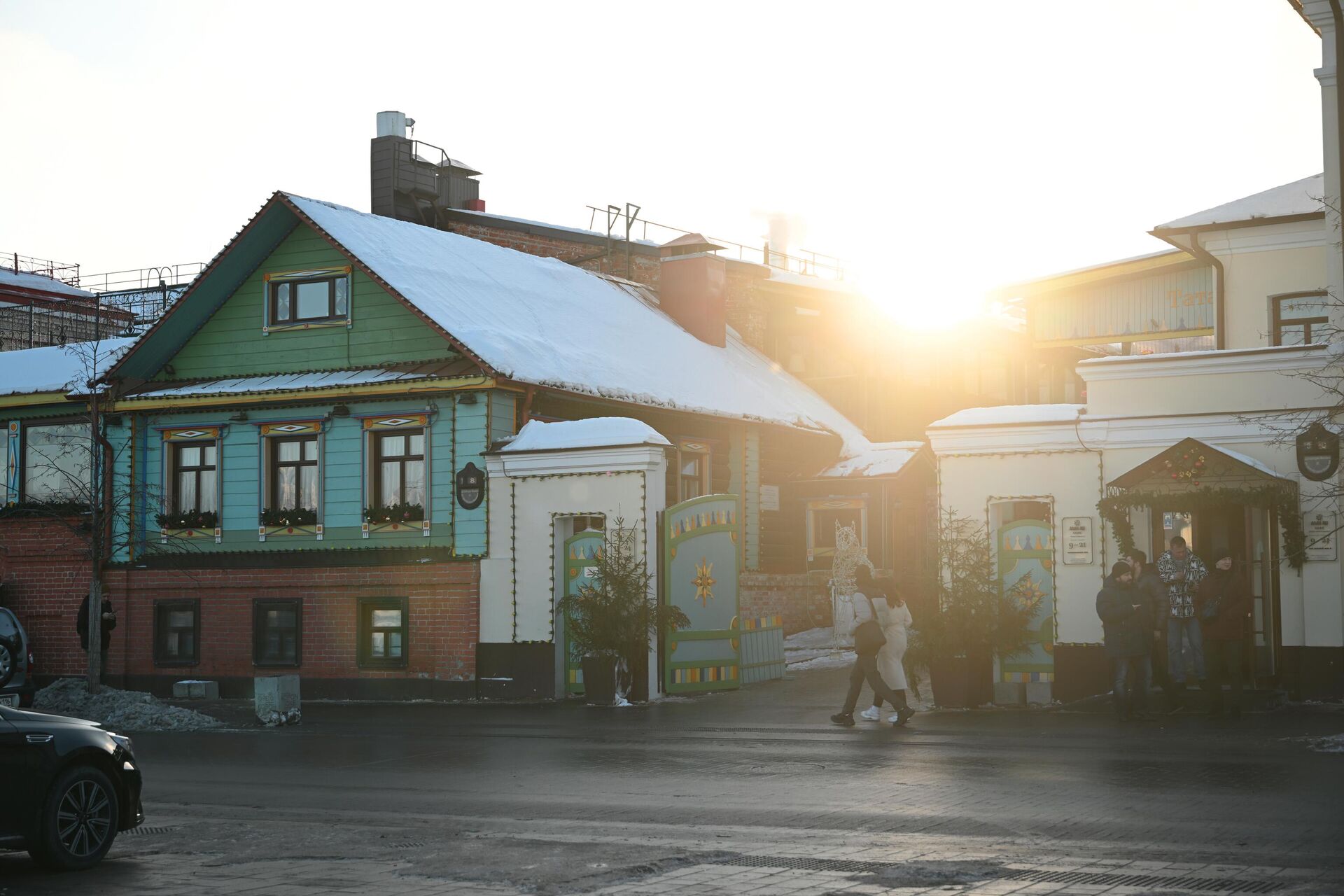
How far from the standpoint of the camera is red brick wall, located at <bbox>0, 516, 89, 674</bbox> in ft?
102

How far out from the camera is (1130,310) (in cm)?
3038

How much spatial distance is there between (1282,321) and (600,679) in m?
13.0

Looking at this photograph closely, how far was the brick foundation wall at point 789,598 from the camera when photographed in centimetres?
3419

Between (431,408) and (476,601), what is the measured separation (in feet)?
11.3

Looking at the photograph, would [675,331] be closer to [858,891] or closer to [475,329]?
[475,329]

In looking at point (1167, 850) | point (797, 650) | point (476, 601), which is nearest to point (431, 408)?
point (476, 601)

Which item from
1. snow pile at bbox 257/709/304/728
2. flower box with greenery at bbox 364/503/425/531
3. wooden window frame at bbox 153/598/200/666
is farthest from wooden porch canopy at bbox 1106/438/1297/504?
wooden window frame at bbox 153/598/200/666

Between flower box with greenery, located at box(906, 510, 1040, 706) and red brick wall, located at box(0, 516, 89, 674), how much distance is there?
1734 centimetres

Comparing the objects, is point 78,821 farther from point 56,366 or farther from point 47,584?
point 56,366

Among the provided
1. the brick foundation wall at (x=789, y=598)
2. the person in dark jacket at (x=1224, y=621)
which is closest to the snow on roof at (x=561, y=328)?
the brick foundation wall at (x=789, y=598)

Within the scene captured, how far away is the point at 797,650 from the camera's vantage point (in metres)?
32.7

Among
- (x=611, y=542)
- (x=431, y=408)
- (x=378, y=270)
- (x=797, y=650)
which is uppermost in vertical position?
(x=378, y=270)

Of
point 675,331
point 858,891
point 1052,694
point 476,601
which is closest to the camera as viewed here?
point 858,891

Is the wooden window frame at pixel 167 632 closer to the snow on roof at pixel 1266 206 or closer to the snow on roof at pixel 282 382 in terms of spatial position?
the snow on roof at pixel 282 382
